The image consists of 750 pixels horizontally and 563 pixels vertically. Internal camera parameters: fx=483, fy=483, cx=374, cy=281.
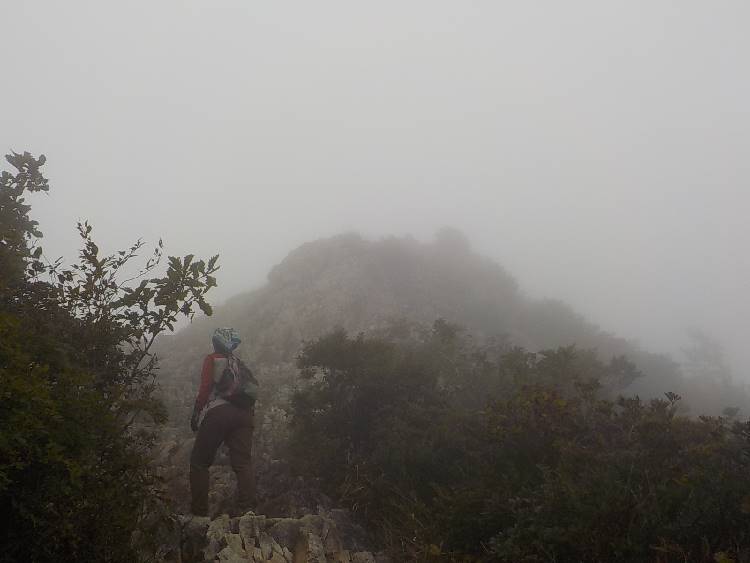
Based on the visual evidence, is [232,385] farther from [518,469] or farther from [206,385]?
[518,469]

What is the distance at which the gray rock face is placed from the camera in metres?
4.30

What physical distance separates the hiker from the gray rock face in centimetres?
124

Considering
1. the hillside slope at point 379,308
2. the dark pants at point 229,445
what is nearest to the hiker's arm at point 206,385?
the dark pants at point 229,445

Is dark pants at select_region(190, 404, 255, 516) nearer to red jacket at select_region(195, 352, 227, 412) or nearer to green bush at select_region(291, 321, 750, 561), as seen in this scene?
red jacket at select_region(195, 352, 227, 412)

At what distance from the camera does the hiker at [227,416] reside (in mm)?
6094

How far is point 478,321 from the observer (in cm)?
3006

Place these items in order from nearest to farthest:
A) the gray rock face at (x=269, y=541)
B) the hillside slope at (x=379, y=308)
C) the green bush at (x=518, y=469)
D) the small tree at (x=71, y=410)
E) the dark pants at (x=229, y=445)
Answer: the small tree at (x=71, y=410)
the green bush at (x=518, y=469)
the gray rock face at (x=269, y=541)
the dark pants at (x=229, y=445)
the hillside slope at (x=379, y=308)

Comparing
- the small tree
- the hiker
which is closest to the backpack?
the hiker

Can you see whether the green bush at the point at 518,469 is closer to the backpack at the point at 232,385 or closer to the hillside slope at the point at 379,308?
the backpack at the point at 232,385

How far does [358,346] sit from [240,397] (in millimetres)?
3717

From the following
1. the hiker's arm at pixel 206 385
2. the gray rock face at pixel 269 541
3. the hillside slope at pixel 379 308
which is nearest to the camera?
the gray rock face at pixel 269 541

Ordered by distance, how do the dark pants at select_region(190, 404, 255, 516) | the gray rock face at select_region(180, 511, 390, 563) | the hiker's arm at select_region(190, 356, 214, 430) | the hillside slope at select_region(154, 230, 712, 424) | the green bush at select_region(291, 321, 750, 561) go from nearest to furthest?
the green bush at select_region(291, 321, 750, 561) < the gray rock face at select_region(180, 511, 390, 563) < the dark pants at select_region(190, 404, 255, 516) < the hiker's arm at select_region(190, 356, 214, 430) < the hillside slope at select_region(154, 230, 712, 424)

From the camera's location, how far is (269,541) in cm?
468

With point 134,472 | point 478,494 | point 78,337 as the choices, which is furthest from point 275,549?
point 78,337
